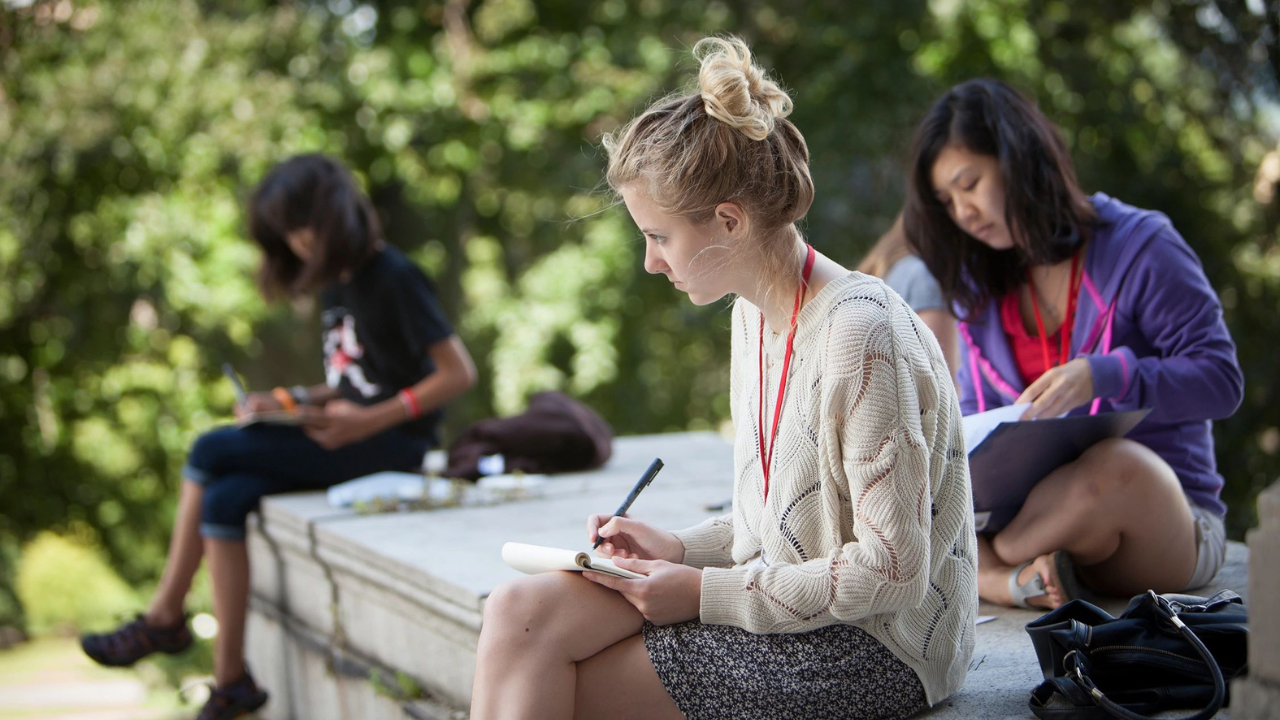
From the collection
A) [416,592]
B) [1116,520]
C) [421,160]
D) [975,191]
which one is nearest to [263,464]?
[416,592]

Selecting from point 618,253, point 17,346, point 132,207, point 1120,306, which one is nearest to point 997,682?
point 1120,306

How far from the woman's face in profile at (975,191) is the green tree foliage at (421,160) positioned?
142 inches

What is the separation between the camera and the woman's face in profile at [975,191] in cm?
261

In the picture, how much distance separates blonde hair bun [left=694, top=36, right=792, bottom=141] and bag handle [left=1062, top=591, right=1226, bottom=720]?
913 millimetres

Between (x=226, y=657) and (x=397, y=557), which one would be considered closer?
(x=397, y=557)

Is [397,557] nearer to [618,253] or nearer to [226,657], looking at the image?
[226,657]

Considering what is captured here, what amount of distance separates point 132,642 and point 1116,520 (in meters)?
2.77

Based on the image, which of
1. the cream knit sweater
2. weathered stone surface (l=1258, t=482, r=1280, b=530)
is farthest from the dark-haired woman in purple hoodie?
weathered stone surface (l=1258, t=482, r=1280, b=530)

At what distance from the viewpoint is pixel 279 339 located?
26.8 ft

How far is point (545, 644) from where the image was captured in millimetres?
1738

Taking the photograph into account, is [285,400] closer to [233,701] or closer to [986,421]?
[233,701]

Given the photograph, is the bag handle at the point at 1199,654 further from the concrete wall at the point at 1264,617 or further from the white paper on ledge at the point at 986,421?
the white paper on ledge at the point at 986,421

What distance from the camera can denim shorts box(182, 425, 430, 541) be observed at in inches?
142

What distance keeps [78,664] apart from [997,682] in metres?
7.04
